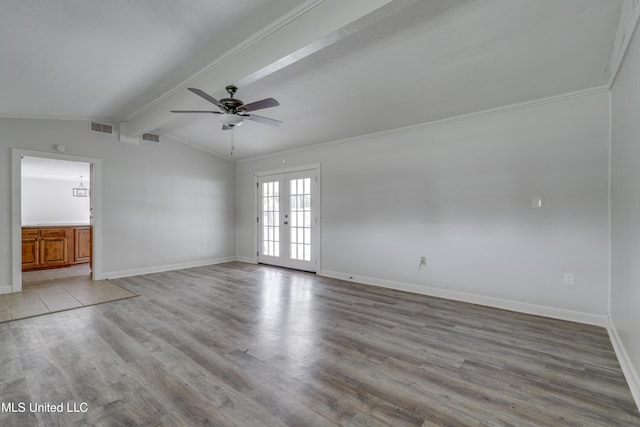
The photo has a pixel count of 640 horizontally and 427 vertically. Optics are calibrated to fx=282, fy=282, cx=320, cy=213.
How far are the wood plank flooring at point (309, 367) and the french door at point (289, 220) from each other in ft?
7.19

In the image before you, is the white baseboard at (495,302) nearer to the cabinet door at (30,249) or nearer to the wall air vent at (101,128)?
the wall air vent at (101,128)

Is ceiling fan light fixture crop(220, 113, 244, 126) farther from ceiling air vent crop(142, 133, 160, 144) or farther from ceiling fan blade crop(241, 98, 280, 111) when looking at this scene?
ceiling air vent crop(142, 133, 160, 144)

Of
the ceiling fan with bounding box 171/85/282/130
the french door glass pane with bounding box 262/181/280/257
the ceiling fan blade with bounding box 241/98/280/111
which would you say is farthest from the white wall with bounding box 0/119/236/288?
the ceiling fan blade with bounding box 241/98/280/111

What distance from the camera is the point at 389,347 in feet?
8.43

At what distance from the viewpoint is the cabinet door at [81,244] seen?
252 inches

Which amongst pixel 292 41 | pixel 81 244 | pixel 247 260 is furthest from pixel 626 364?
pixel 81 244

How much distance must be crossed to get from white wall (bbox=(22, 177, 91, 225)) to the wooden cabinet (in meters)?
1.03

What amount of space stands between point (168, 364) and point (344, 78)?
332cm

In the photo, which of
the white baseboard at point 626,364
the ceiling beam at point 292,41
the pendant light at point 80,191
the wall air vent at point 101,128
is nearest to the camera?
the white baseboard at point 626,364

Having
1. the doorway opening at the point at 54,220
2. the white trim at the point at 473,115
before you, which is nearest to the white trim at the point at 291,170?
the white trim at the point at 473,115

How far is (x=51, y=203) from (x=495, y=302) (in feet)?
34.0

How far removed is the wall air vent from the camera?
16.5 ft

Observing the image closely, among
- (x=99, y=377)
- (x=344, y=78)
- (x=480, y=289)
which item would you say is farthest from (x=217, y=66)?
(x=480, y=289)

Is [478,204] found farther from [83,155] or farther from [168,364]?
[83,155]
